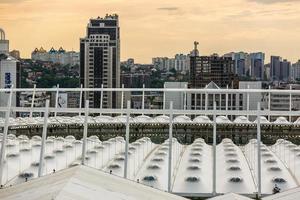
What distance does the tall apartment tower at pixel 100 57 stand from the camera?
163m

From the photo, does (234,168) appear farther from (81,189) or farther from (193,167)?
(81,189)

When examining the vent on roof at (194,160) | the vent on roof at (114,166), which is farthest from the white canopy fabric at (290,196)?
the vent on roof at (194,160)

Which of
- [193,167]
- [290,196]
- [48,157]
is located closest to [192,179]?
[193,167]

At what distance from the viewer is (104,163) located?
144 ft

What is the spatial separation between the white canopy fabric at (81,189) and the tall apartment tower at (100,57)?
14208 cm

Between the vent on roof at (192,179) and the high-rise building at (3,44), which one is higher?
the high-rise building at (3,44)

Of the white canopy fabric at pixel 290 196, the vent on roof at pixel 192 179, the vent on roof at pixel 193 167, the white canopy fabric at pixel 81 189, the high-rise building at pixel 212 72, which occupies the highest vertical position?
the high-rise building at pixel 212 72

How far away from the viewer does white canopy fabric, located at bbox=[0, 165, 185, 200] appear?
658 inches

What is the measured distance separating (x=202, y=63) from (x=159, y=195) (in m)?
146

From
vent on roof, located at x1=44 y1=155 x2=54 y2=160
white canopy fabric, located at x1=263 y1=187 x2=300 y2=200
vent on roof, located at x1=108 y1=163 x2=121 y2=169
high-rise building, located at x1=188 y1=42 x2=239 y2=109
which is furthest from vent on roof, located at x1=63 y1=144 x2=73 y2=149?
high-rise building, located at x1=188 y1=42 x2=239 y2=109

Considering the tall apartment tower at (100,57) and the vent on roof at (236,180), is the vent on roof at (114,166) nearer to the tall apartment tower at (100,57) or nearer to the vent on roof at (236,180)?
the vent on roof at (236,180)

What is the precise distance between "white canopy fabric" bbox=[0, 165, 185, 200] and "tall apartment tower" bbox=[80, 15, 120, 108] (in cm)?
14208

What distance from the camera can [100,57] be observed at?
169 m

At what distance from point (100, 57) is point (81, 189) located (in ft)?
502
